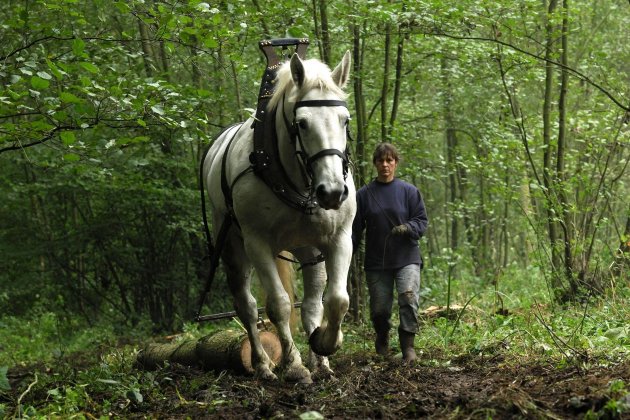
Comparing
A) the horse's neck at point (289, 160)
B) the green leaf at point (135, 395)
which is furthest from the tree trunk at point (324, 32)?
the green leaf at point (135, 395)

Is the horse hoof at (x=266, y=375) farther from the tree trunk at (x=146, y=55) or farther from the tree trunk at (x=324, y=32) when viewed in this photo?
the tree trunk at (x=324, y=32)

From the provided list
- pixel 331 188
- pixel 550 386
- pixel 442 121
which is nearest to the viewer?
pixel 550 386

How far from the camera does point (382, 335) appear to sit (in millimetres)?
7098

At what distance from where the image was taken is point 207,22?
19.4ft

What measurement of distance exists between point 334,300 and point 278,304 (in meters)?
0.50

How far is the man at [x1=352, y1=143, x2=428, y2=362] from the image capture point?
6.89 m

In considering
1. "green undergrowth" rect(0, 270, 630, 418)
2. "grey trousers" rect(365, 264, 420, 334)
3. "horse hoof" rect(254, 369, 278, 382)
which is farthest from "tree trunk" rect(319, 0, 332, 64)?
"horse hoof" rect(254, 369, 278, 382)

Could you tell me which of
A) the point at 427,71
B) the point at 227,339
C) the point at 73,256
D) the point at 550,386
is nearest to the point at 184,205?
the point at 73,256

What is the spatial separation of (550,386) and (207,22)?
12.3ft

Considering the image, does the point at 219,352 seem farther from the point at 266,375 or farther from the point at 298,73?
the point at 298,73

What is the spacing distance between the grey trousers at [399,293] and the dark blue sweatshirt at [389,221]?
80 millimetres

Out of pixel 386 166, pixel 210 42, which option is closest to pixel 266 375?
pixel 386 166

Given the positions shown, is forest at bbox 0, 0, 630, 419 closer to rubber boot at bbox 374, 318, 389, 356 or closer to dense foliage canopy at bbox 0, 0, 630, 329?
dense foliage canopy at bbox 0, 0, 630, 329

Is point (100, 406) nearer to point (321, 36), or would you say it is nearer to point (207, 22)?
point (207, 22)
